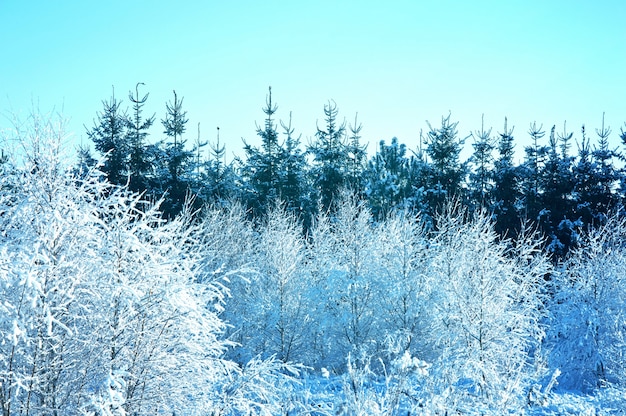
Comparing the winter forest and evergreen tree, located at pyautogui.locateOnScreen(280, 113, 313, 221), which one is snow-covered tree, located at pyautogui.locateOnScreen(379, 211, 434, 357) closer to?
the winter forest

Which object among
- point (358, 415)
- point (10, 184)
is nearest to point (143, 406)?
point (358, 415)

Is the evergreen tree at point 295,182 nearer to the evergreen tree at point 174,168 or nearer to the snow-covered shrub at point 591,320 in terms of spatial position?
the evergreen tree at point 174,168

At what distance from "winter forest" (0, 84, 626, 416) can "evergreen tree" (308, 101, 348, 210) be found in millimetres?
160

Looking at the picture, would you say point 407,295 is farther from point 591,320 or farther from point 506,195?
point 506,195

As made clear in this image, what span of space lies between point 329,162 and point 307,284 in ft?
56.7

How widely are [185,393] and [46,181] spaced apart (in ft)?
14.2

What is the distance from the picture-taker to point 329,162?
111ft

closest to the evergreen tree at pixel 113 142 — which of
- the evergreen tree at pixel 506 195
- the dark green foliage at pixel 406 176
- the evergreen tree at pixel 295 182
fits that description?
the dark green foliage at pixel 406 176

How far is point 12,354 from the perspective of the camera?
655 cm

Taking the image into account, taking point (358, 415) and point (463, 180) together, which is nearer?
point (358, 415)

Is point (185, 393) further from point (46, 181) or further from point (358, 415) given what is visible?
point (46, 181)

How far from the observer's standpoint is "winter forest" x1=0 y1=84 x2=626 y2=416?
7.25 metres

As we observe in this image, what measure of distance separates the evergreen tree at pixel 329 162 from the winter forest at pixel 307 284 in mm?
160

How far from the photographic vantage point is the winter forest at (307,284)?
7.25m
